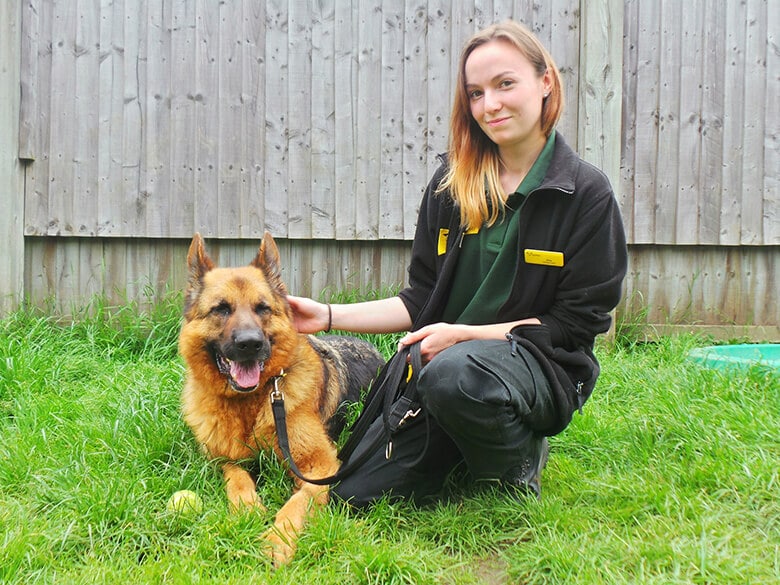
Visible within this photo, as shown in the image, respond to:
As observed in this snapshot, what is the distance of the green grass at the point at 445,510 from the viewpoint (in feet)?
7.26

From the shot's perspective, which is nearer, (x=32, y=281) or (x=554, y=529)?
(x=554, y=529)

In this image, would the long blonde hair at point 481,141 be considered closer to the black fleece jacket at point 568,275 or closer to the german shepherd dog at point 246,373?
the black fleece jacket at point 568,275

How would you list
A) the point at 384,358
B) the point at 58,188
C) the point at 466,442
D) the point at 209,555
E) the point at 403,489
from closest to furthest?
the point at 209,555, the point at 466,442, the point at 403,489, the point at 384,358, the point at 58,188

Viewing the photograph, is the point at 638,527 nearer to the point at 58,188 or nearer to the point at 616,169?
the point at 616,169

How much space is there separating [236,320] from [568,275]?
1412mm

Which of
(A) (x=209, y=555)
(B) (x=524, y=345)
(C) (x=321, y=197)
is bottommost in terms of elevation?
(A) (x=209, y=555)

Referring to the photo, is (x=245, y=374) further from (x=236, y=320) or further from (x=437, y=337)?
(x=437, y=337)

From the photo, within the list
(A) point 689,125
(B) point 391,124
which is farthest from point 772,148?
(B) point 391,124

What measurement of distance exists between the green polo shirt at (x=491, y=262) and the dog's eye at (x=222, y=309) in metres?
0.99

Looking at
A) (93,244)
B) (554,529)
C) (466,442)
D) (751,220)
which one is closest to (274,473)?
(466,442)

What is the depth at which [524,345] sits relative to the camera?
2.61 meters

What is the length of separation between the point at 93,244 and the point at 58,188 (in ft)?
1.65

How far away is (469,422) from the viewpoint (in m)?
2.47

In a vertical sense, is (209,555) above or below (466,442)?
below
